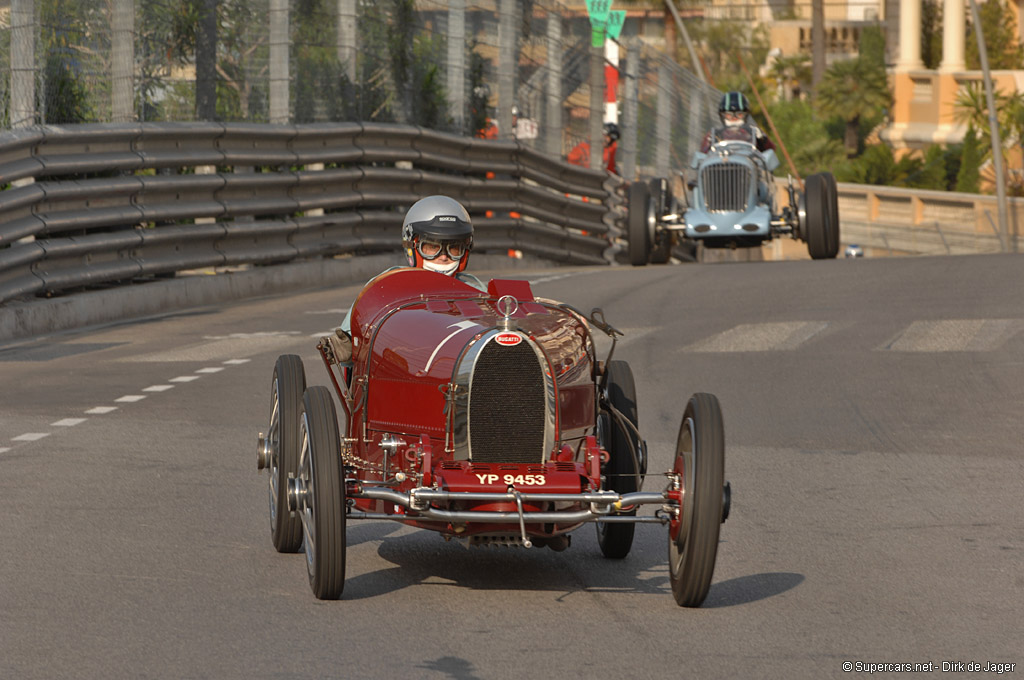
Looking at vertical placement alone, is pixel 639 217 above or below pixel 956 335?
above

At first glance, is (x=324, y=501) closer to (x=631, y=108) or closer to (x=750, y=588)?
(x=750, y=588)

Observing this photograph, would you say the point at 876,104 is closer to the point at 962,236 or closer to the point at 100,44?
the point at 962,236

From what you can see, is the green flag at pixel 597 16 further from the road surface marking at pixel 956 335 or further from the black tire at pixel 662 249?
the road surface marking at pixel 956 335

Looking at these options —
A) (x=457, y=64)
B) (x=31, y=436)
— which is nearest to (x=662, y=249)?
(x=457, y=64)

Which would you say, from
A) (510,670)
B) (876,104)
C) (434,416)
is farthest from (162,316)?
(876,104)

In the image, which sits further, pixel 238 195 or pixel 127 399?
pixel 238 195

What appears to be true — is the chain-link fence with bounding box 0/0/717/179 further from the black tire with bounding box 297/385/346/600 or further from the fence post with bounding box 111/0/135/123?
the black tire with bounding box 297/385/346/600

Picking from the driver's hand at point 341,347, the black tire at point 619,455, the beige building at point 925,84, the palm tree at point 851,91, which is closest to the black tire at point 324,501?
the driver's hand at point 341,347

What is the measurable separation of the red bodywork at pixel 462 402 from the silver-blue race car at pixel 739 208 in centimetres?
1539

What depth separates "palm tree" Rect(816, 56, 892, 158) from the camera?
88875 millimetres

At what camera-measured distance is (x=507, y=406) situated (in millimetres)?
6613

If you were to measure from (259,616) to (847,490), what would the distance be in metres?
3.71

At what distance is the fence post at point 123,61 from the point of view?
1738 cm

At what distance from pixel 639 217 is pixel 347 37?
13.9 feet
